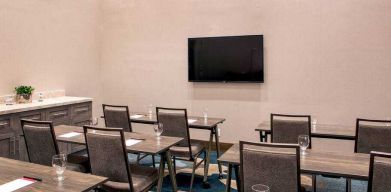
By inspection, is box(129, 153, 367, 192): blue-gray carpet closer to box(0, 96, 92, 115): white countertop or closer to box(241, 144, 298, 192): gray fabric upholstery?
box(241, 144, 298, 192): gray fabric upholstery

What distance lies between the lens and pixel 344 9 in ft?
15.0

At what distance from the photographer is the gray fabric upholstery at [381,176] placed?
1819 mm

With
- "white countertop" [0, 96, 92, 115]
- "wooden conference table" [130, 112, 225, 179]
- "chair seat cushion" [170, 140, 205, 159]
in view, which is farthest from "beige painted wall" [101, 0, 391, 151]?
"chair seat cushion" [170, 140, 205, 159]

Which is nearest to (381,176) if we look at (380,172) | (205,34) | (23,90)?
(380,172)

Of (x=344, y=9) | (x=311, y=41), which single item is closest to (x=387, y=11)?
(x=344, y=9)

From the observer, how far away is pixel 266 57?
5.07m

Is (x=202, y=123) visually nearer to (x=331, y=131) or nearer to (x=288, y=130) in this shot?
(x=288, y=130)

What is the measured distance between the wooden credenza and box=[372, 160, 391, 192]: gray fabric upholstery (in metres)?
3.79

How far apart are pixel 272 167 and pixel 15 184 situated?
61.5 inches

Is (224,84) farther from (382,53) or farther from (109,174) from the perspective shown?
(109,174)

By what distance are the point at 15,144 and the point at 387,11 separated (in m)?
5.10

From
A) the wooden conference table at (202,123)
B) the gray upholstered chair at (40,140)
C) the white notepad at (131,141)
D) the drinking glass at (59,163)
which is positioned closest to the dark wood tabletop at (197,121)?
the wooden conference table at (202,123)

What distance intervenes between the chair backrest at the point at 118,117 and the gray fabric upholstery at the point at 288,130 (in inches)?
68.0

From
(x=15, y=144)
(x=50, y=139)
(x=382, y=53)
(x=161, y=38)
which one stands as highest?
(x=161, y=38)
